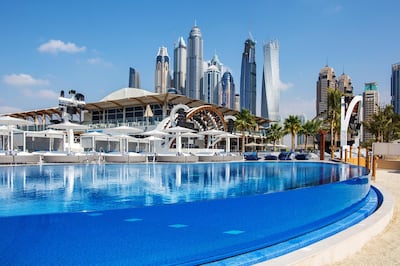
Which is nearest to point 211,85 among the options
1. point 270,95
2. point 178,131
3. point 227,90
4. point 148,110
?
point 227,90

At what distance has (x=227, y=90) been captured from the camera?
16725 cm

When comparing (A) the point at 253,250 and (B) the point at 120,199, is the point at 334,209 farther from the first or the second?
(B) the point at 120,199

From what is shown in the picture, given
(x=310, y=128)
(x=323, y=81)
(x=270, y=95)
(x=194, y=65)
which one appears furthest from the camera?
(x=270, y=95)

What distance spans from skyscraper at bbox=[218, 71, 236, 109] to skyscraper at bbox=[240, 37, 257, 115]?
14.0m

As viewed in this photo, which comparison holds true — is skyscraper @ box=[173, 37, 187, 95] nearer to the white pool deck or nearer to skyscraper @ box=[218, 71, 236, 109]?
skyscraper @ box=[218, 71, 236, 109]

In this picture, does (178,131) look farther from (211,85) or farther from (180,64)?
(180,64)

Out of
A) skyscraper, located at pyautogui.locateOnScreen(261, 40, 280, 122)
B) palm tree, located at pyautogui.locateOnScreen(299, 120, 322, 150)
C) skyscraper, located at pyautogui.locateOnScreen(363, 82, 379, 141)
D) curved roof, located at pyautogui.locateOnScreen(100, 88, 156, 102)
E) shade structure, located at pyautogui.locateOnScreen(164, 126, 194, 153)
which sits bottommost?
shade structure, located at pyautogui.locateOnScreen(164, 126, 194, 153)

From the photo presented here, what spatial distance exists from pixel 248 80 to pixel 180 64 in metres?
39.0

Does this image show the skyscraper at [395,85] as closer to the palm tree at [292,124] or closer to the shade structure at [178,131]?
the palm tree at [292,124]

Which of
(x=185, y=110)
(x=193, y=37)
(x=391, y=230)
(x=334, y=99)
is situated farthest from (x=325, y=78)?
(x=391, y=230)

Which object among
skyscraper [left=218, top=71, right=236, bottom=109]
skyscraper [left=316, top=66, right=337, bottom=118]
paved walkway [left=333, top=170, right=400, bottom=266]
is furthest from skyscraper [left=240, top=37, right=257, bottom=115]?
paved walkway [left=333, top=170, right=400, bottom=266]

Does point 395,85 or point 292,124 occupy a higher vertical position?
point 395,85

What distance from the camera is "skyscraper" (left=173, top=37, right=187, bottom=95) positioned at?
166625mm

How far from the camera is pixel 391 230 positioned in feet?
19.4
